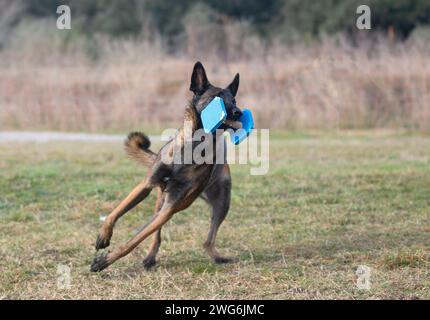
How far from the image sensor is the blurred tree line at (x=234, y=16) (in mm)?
28328

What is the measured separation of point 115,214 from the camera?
6305mm

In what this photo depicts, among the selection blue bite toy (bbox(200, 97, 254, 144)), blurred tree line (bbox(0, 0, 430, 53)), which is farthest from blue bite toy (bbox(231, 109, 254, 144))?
blurred tree line (bbox(0, 0, 430, 53))

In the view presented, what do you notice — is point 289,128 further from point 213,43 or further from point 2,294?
point 2,294

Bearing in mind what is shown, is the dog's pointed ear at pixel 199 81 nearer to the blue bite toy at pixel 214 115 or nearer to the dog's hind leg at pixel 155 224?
the blue bite toy at pixel 214 115

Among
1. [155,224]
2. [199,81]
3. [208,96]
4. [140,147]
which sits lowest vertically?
[155,224]

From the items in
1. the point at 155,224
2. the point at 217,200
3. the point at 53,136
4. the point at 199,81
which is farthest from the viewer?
the point at 53,136

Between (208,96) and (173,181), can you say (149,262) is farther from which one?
(208,96)

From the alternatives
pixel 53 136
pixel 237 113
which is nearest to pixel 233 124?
pixel 237 113

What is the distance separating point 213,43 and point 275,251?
16452mm

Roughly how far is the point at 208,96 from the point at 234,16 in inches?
1097

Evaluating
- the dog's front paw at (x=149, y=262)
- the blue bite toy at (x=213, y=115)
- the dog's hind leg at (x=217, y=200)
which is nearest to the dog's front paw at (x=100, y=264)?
the dog's front paw at (x=149, y=262)

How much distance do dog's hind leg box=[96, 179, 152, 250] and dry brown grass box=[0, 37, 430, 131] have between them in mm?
11017

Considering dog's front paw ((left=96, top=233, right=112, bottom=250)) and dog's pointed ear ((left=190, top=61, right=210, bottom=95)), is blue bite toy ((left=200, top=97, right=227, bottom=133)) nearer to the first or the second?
dog's pointed ear ((left=190, top=61, right=210, bottom=95))

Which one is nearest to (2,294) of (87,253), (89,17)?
(87,253)
